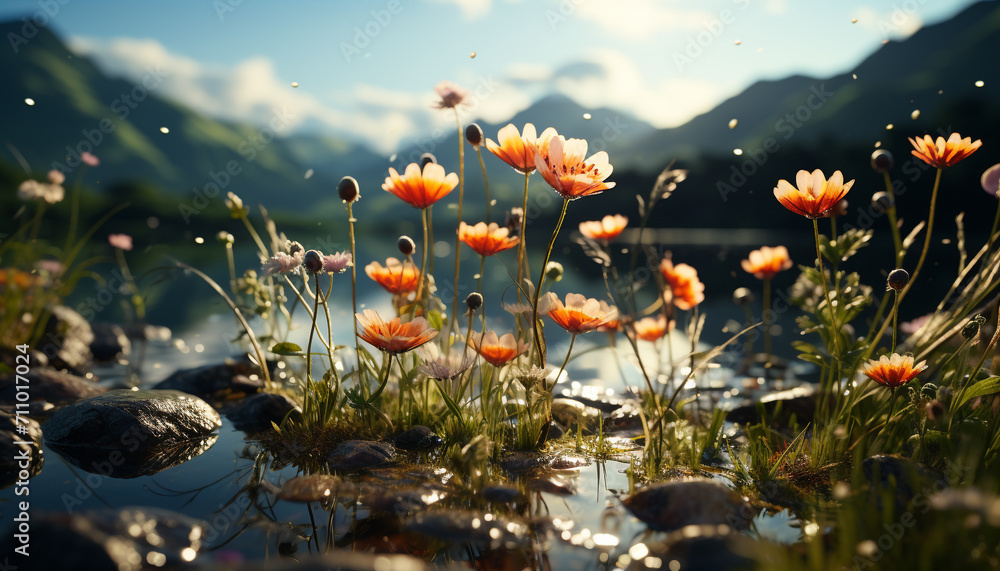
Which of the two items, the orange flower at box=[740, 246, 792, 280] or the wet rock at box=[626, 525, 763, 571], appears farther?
the orange flower at box=[740, 246, 792, 280]

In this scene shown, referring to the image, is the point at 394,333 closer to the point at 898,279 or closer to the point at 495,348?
the point at 495,348

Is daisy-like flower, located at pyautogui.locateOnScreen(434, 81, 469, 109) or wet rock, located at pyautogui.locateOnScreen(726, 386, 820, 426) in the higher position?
daisy-like flower, located at pyautogui.locateOnScreen(434, 81, 469, 109)

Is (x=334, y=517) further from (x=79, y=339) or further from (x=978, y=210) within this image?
(x=978, y=210)

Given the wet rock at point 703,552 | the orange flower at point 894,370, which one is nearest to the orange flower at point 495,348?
the wet rock at point 703,552

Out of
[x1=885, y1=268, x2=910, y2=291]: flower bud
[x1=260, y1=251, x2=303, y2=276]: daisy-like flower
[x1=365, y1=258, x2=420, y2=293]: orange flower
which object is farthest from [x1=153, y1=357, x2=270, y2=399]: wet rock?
[x1=885, y1=268, x2=910, y2=291]: flower bud

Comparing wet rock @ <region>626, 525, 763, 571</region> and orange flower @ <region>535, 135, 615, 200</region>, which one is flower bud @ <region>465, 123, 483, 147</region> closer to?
orange flower @ <region>535, 135, 615, 200</region>

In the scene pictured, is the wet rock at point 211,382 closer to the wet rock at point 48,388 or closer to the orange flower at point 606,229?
the wet rock at point 48,388
